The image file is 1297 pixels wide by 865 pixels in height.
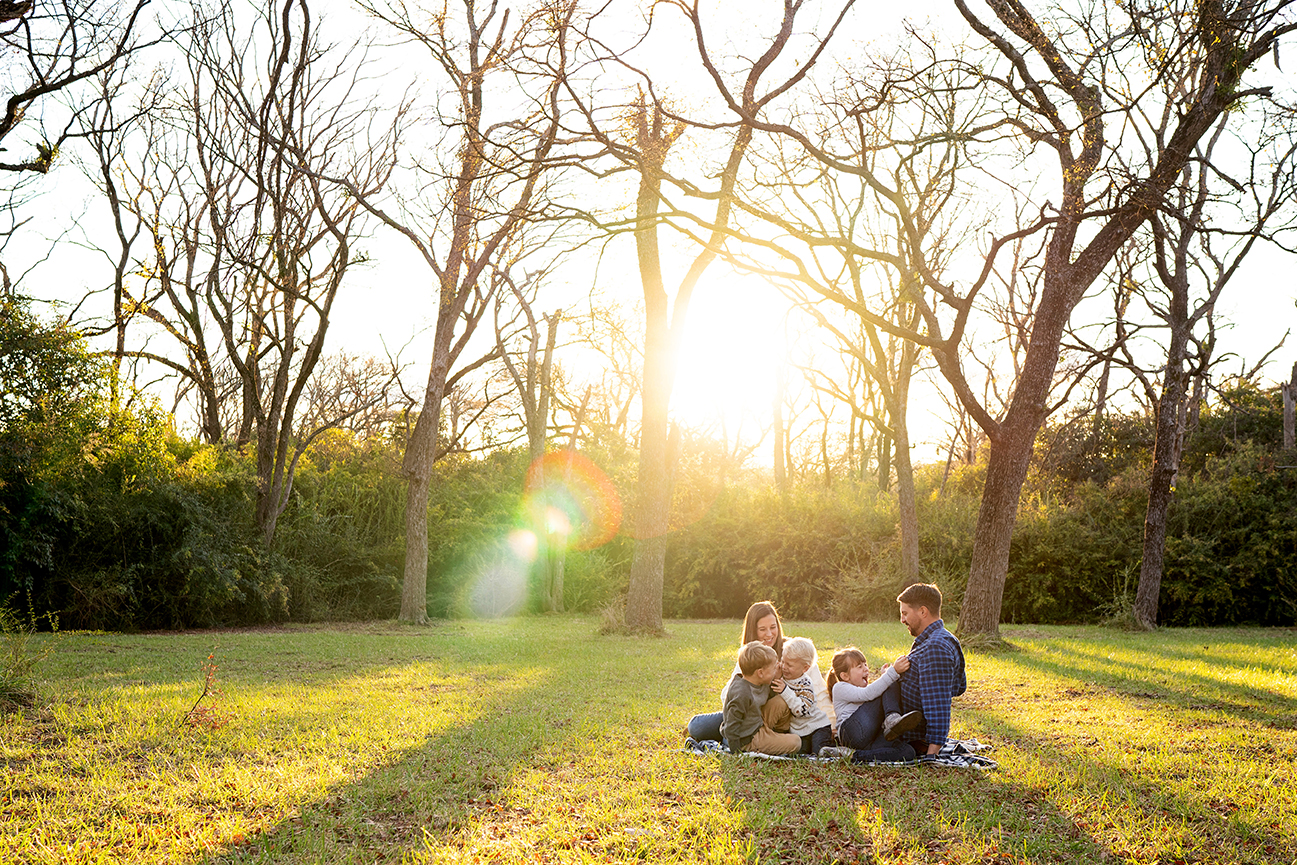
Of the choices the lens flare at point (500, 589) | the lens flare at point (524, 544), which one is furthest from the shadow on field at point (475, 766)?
the lens flare at point (524, 544)

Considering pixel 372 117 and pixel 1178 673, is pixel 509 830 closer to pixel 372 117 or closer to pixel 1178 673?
pixel 1178 673

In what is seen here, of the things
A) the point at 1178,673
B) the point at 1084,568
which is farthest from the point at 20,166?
the point at 1084,568

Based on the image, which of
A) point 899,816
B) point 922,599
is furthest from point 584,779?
point 922,599

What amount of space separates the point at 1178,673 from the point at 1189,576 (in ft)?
29.3

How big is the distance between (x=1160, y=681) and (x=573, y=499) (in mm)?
16148

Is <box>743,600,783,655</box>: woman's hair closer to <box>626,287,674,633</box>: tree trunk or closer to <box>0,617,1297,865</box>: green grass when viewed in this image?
<box>0,617,1297,865</box>: green grass

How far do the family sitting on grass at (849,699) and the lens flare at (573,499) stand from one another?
16.7 metres

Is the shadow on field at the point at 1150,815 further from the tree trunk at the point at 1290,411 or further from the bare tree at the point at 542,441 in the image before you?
the tree trunk at the point at 1290,411

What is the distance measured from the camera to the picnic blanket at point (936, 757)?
567 cm

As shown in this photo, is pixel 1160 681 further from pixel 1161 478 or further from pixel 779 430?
pixel 779 430

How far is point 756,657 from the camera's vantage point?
5.78 meters

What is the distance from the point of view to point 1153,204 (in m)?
10.9

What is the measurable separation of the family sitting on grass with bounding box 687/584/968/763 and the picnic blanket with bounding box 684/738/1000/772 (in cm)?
3

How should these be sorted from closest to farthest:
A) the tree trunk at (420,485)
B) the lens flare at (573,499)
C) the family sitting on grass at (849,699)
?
the family sitting on grass at (849,699) → the tree trunk at (420,485) → the lens flare at (573,499)
